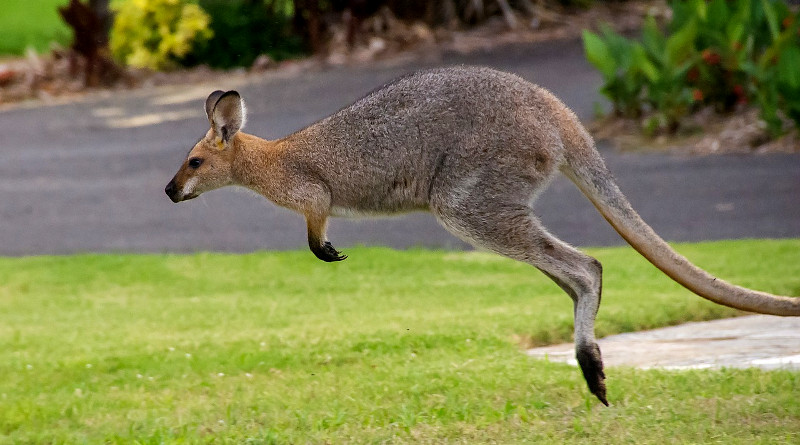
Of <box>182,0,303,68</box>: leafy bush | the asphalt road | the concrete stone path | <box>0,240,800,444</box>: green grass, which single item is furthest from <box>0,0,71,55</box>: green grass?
the concrete stone path

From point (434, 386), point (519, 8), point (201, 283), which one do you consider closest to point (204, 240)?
point (201, 283)

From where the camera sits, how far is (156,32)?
18.5 metres

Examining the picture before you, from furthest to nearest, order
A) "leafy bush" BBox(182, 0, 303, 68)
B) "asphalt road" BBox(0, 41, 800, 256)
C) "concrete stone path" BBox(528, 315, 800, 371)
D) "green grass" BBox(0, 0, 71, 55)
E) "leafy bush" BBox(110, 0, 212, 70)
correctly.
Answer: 1. "green grass" BBox(0, 0, 71, 55)
2. "leafy bush" BBox(182, 0, 303, 68)
3. "leafy bush" BBox(110, 0, 212, 70)
4. "asphalt road" BBox(0, 41, 800, 256)
5. "concrete stone path" BBox(528, 315, 800, 371)

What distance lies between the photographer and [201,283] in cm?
952

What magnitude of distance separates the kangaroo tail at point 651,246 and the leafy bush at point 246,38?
13.7 metres

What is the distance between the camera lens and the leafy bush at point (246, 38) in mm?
18562

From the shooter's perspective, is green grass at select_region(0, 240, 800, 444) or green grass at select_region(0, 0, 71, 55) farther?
green grass at select_region(0, 0, 71, 55)

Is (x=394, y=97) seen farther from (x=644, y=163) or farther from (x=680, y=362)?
(x=644, y=163)

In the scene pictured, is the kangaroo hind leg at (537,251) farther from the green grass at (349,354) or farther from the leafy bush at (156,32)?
the leafy bush at (156,32)

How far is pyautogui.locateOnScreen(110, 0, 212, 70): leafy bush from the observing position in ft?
59.3

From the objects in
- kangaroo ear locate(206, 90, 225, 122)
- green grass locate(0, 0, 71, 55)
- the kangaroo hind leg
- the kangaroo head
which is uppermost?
kangaroo ear locate(206, 90, 225, 122)

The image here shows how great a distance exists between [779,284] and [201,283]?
4621 mm

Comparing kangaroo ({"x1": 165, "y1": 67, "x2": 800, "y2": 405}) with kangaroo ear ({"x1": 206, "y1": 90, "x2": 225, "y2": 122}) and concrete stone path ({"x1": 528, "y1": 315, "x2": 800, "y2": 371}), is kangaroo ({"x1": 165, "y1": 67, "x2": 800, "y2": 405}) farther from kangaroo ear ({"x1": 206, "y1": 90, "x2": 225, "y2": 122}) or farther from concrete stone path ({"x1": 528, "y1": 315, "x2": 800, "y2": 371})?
concrete stone path ({"x1": 528, "y1": 315, "x2": 800, "y2": 371})

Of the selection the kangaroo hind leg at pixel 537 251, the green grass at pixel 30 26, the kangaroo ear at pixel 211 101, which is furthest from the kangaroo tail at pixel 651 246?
the green grass at pixel 30 26
